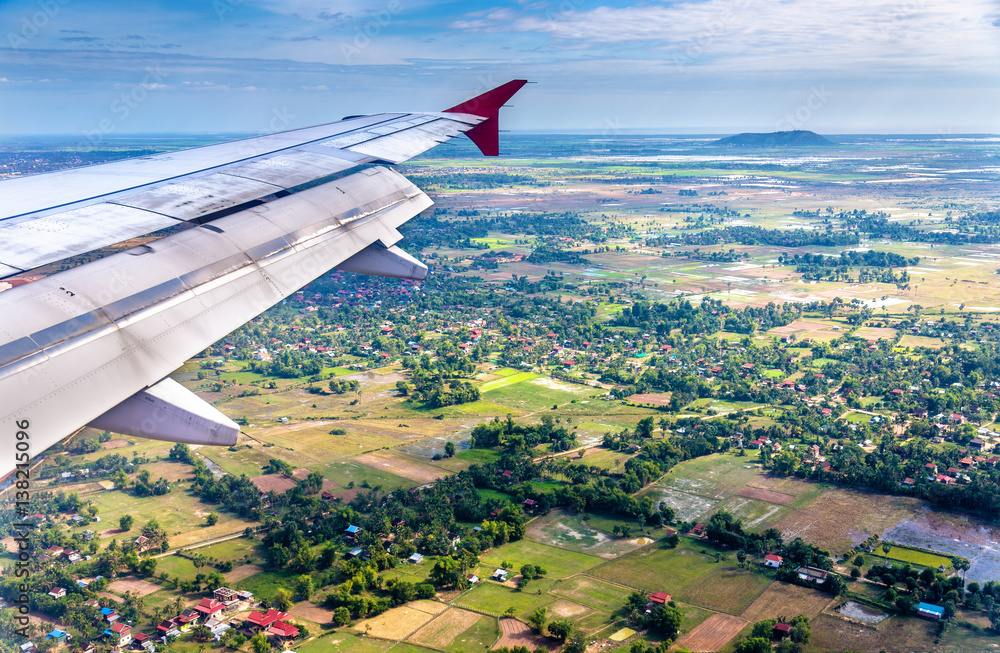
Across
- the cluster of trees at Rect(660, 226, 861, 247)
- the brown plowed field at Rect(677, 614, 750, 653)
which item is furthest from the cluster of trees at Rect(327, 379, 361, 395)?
the cluster of trees at Rect(660, 226, 861, 247)

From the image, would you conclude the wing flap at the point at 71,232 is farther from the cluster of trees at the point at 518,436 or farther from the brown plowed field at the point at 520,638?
the cluster of trees at the point at 518,436

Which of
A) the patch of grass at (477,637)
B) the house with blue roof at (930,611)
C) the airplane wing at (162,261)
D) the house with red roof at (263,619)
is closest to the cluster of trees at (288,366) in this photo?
the house with red roof at (263,619)

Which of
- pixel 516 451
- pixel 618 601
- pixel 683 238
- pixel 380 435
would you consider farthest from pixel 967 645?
pixel 683 238

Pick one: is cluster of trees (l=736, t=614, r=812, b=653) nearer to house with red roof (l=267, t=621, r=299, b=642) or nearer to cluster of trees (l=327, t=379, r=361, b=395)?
house with red roof (l=267, t=621, r=299, b=642)

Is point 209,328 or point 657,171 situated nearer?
point 209,328

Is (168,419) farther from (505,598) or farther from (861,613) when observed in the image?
(861,613)

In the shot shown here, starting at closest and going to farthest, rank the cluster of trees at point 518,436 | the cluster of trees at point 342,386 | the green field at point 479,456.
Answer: the green field at point 479,456 < the cluster of trees at point 518,436 < the cluster of trees at point 342,386

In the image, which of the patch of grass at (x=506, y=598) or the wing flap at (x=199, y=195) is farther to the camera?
the patch of grass at (x=506, y=598)

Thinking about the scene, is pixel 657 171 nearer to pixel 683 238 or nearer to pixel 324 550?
pixel 683 238
